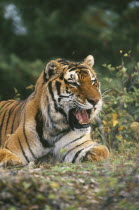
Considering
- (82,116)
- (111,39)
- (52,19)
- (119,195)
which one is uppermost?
(52,19)

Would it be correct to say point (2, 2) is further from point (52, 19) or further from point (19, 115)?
point (19, 115)

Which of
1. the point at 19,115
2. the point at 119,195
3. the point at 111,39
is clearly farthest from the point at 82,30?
the point at 119,195

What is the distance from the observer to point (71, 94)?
635 cm

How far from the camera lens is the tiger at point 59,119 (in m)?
6.37

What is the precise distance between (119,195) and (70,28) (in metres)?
14.1

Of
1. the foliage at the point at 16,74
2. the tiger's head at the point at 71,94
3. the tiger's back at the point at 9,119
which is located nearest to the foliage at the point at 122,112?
the tiger's back at the point at 9,119

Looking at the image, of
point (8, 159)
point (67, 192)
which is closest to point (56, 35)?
point (8, 159)

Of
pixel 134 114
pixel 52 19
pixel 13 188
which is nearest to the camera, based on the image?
pixel 13 188

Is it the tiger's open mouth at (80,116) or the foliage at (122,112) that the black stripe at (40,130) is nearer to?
the tiger's open mouth at (80,116)

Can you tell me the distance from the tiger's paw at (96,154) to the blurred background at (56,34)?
8.96m

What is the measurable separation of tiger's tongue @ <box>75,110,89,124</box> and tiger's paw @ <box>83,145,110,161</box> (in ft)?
1.34

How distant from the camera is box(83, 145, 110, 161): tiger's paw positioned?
6520 mm

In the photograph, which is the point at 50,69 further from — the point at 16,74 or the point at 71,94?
the point at 16,74

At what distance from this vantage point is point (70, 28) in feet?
59.3
